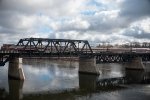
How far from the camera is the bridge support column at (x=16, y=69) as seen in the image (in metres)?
73.5

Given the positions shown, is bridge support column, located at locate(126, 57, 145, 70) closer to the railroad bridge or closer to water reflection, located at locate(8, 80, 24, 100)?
the railroad bridge

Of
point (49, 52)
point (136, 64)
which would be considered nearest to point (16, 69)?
point (49, 52)

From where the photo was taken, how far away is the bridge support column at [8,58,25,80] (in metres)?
73.5

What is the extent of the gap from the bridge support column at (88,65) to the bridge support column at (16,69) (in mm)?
25642

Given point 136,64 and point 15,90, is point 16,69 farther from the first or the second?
point 136,64

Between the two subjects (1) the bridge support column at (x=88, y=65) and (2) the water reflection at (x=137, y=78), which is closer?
(2) the water reflection at (x=137, y=78)

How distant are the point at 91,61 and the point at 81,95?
36562 millimetres

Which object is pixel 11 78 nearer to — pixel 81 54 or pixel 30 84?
pixel 30 84

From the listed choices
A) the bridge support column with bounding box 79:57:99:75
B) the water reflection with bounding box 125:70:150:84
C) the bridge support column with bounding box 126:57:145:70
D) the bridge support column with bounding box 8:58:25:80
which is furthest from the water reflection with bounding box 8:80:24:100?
the bridge support column with bounding box 126:57:145:70

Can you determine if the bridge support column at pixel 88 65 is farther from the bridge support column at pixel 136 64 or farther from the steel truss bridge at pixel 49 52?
the bridge support column at pixel 136 64

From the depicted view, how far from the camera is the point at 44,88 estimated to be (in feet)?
207

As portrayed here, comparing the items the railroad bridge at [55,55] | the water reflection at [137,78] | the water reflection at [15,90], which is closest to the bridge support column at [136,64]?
the railroad bridge at [55,55]

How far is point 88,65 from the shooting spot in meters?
92.8

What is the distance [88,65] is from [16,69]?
27.1m
